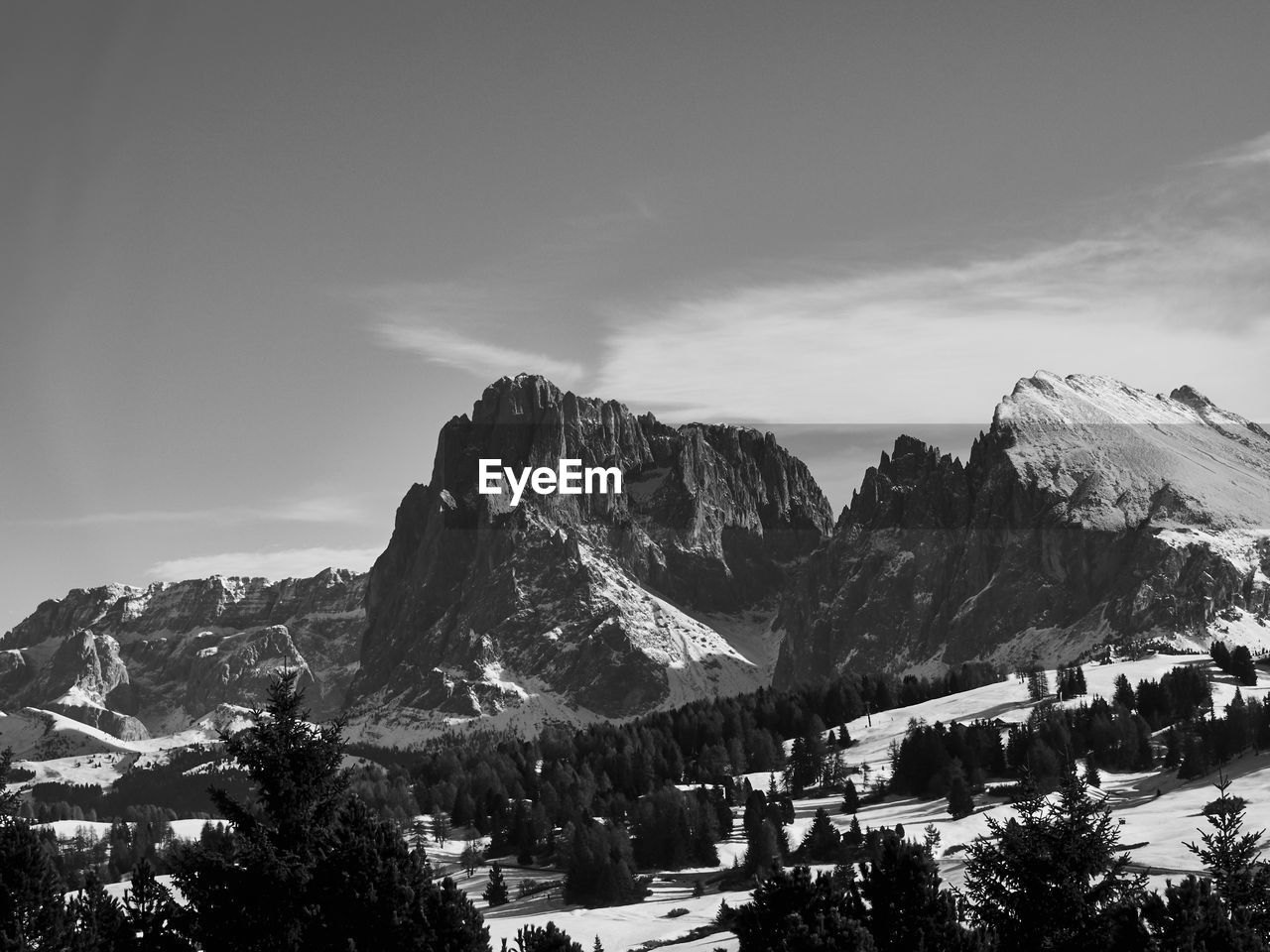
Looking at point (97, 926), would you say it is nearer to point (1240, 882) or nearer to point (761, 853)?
point (1240, 882)

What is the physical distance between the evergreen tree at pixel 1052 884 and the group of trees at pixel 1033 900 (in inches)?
1.6

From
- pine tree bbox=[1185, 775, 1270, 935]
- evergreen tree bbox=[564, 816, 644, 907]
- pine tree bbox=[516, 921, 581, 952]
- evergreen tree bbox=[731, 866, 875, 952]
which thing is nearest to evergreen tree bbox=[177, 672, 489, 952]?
pine tree bbox=[516, 921, 581, 952]

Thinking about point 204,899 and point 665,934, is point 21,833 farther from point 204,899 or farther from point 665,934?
point 665,934

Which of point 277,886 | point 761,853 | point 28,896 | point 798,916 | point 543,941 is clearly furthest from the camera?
point 761,853

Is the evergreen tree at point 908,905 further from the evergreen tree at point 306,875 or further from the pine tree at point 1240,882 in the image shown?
the evergreen tree at point 306,875

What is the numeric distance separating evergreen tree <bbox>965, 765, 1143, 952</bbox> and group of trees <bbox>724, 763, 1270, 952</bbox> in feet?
0.14

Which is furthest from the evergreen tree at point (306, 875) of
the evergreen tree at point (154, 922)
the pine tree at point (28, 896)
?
the pine tree at point (28, 896)

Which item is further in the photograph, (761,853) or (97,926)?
(761,853)

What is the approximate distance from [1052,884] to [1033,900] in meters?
0.91

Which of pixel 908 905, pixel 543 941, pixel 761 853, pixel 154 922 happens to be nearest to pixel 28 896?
pixel 154 922

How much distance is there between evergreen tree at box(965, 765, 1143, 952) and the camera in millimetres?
55125

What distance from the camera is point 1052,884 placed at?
55469 mm

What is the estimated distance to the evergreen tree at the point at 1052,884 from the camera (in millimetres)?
55125

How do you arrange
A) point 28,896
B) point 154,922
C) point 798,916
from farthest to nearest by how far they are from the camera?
point 798,916
point 154,922
point 28,896
